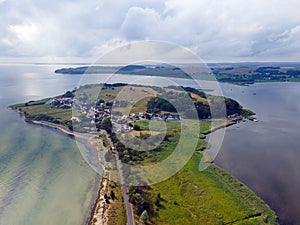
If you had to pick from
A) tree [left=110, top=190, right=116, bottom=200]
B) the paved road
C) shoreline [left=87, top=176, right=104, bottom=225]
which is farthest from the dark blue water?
shoreline [left=87, top=176, right=104, bottom=225]

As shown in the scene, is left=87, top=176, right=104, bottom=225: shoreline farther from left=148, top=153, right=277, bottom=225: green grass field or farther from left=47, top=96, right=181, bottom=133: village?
left=47, top=96, right=181, bottom=133: village

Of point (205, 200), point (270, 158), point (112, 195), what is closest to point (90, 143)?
point (112, 195)

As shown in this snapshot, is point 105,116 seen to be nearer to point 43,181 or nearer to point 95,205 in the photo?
point 43,181

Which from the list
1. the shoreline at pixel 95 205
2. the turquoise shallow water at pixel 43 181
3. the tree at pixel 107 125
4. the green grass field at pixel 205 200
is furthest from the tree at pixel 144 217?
the tree at pixel 107 125

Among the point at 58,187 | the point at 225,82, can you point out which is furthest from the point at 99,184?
the point at 225,82

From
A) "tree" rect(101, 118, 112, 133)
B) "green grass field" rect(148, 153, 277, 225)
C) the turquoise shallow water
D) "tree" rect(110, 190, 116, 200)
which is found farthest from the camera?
"tree" rect(101, 118, 112, 133)

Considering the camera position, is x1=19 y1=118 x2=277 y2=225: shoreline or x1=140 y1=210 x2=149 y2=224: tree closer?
x1=140 y1=210 x2=149 y2=224: tree

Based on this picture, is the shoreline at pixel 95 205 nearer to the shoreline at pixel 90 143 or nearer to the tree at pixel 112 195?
the shoreline at pixel 90 143

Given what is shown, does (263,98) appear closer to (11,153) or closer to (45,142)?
(45,142)
